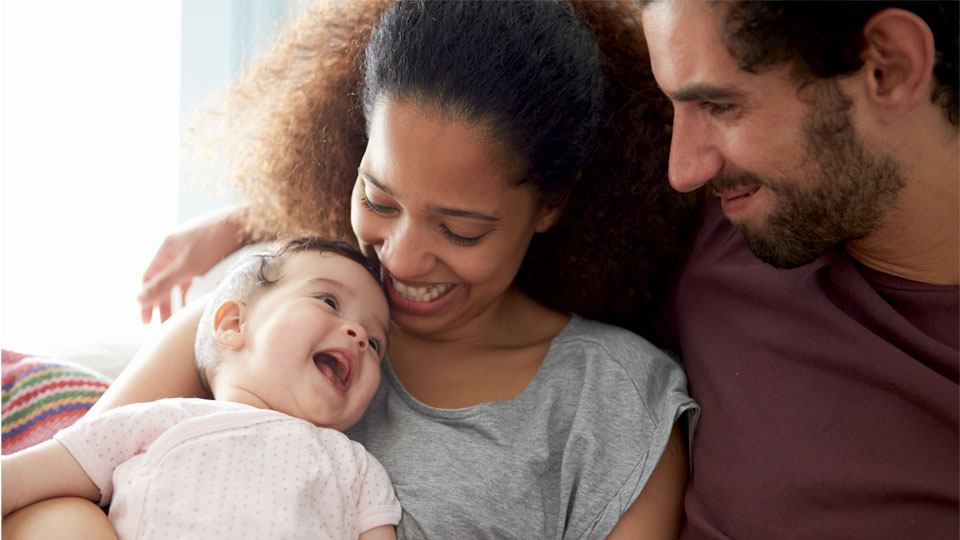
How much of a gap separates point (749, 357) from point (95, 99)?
2.10m

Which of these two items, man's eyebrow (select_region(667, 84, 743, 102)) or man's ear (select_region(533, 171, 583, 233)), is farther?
man's ear (select_region(533, 171, 583, 233))

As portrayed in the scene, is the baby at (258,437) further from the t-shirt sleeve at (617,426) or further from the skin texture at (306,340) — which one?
the t-shirt sleeve at (617,426)

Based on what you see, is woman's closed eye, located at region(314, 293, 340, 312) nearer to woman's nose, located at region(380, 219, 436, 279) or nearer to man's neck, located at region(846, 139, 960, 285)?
woman's nose, located at region(380, 219, 436, 279)

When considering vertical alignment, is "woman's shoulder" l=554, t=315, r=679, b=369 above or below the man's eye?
below

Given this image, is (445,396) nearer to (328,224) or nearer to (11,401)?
(328,224)

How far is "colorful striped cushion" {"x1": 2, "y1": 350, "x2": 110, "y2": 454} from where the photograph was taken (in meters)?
1.66

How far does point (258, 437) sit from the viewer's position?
1.41 metres

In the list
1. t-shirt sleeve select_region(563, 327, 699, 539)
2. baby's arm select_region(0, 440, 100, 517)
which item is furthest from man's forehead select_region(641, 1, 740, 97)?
baby's arm select_region(0, 440, 100, 517)

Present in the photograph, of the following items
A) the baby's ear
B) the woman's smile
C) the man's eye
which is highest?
the man's eye

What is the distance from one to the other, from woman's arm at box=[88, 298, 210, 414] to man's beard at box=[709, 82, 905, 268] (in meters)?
0.96

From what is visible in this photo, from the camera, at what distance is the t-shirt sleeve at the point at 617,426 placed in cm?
153

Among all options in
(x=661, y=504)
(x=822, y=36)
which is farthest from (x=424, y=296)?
(x=822, y=36)

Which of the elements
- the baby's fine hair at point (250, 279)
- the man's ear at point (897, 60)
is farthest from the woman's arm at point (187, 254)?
the man's ear at point (897, 60)

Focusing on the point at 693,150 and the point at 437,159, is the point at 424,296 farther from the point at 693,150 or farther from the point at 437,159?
the point at 693,150
